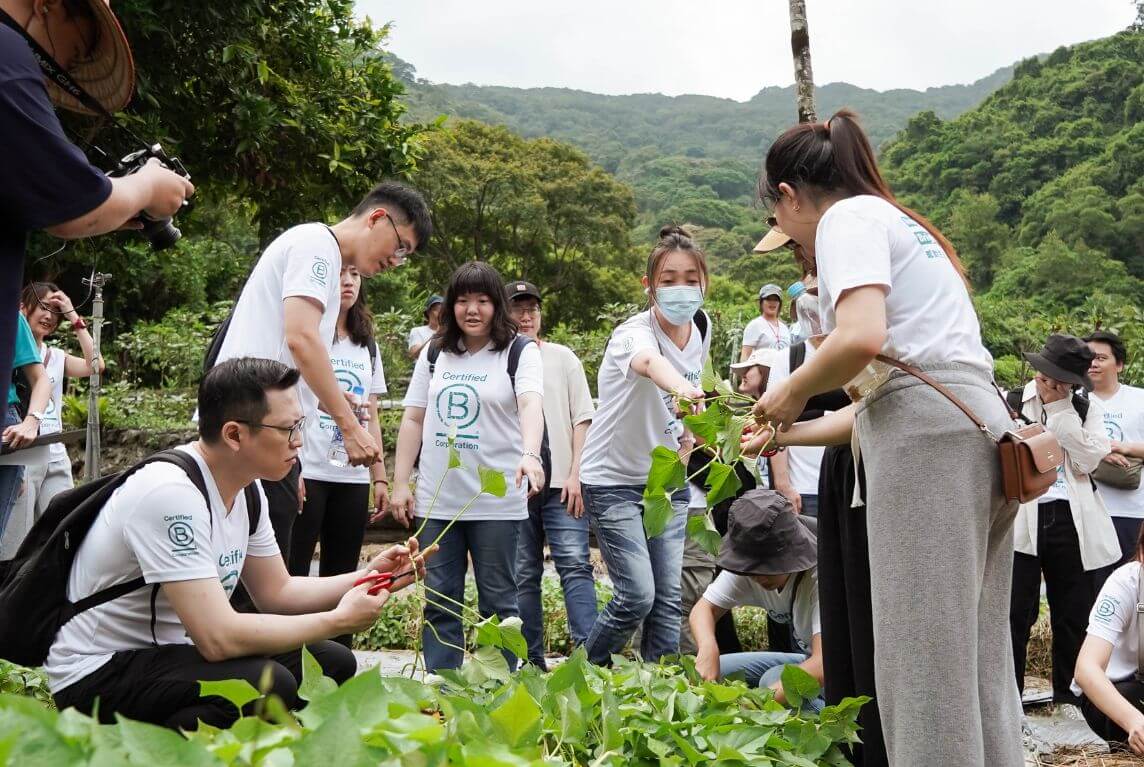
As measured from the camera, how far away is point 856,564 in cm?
269

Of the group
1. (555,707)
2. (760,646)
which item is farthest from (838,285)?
(760,646)

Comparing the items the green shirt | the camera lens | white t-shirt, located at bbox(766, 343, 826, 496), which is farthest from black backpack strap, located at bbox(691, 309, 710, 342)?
the green shirt

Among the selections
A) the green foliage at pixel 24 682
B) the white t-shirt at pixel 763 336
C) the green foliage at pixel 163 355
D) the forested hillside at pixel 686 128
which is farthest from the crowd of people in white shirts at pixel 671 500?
the forested hillside at pixel 686 128

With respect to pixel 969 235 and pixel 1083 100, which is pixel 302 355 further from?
pixel 1083 100

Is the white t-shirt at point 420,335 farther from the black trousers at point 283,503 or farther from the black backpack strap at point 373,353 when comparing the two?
the black trousers at point 283,503

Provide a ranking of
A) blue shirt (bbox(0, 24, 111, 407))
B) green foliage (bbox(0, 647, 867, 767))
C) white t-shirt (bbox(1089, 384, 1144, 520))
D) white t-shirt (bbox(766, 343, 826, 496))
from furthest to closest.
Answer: white t-shirt (bbox(1089, 384, 1144, 520)), white t-shirt (bbox(766, 343, 826, 496)), blue shirt (bbox(0, 24, 111, 407)), green foliage (bbox(0, 647, 867, 767))

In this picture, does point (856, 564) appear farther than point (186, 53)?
No

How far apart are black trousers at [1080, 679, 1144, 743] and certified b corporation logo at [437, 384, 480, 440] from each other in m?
2.64

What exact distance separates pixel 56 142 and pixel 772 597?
9.37 ft

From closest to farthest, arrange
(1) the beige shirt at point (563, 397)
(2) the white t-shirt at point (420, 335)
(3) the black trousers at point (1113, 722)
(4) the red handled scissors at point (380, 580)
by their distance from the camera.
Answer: (4) the red handled scissors at point (380, 580), (3) the black trousers at point (1113, 722), (1) the beige shirt at point (563, 397), (2) the white t-shirt at point (420, 335)

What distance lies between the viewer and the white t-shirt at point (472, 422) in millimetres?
4391

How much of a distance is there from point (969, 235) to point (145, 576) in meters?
35.1

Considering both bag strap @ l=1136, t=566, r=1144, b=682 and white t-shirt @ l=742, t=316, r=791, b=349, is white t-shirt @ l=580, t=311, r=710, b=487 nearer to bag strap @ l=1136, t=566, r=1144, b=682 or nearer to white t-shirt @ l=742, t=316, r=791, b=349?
bag strap @ l=1136, t=566, r=1144, b=682

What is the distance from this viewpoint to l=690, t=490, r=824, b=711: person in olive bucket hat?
364 centimetres
